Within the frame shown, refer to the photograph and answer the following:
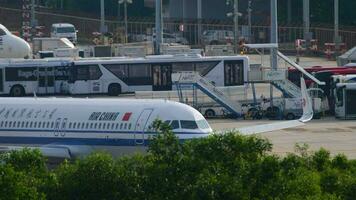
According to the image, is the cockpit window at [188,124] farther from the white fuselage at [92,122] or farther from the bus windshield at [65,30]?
the bus windshield at [65,30]

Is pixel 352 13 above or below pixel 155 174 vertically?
above

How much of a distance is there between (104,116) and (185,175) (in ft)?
57.4

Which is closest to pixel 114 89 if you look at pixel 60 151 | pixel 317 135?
pixel 317 135

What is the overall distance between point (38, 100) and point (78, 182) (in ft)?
68.7

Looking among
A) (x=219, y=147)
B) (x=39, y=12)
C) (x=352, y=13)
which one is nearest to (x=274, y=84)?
(x=219, y=147)

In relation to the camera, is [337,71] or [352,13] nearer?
[337,71]

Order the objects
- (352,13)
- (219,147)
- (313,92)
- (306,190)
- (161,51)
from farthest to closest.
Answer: (352,13), (161,51), (313,92), (219,147), (306,190)

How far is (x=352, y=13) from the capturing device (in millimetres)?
124375

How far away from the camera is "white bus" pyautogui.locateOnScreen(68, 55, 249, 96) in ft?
254

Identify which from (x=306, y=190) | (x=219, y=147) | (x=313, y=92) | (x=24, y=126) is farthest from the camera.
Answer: (x=313, y=92)

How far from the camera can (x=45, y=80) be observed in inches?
3130

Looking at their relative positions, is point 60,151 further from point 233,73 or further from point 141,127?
point 233,73

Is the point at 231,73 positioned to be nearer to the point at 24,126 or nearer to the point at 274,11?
the point at 274,11

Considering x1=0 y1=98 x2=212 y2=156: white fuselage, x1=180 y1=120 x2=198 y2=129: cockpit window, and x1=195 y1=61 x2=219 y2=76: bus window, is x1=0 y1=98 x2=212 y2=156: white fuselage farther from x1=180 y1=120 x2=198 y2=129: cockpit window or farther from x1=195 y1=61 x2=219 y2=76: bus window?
x1=195 y1=61 x2=219 y2=76: bus window
